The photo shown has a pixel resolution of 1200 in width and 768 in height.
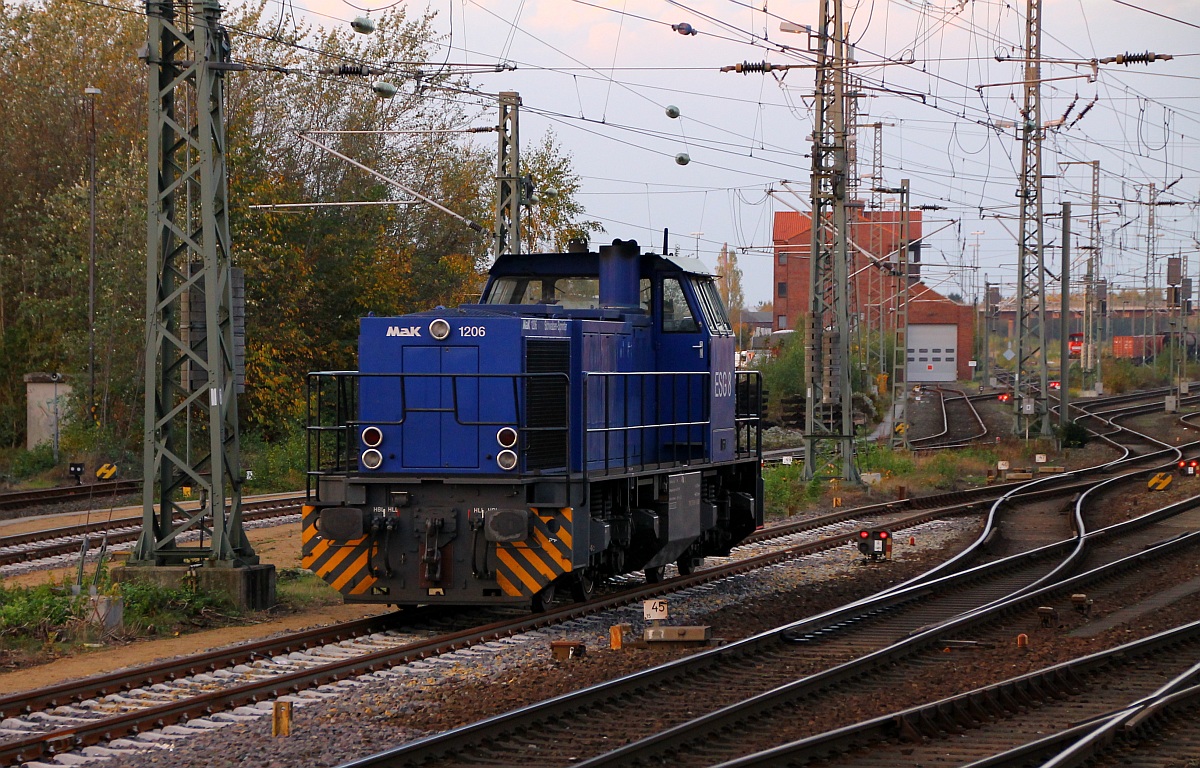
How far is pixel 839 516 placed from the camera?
21125 millimetres

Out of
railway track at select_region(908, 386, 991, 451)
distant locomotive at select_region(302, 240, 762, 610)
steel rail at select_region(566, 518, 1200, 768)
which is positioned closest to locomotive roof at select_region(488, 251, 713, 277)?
distant locomotive at select_region(302, 240, 762, 610)

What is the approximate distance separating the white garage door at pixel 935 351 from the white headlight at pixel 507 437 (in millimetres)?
79470

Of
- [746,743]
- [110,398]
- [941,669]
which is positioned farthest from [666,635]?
[110,398]

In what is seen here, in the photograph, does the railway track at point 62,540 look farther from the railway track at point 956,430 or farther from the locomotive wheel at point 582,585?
the railway track at point 956,430

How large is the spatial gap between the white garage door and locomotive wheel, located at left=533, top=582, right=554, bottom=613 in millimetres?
78682

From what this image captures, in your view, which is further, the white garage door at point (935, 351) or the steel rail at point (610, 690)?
the white garage door at point (935, 351)

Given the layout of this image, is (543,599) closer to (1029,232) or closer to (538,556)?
(538,556)

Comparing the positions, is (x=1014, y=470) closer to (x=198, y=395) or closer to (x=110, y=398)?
(x=110, y=398)

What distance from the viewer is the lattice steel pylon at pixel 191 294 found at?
11633mm

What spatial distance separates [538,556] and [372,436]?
1.80 m

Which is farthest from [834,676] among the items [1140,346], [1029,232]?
[1140,346]

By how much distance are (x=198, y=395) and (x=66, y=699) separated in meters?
4.06

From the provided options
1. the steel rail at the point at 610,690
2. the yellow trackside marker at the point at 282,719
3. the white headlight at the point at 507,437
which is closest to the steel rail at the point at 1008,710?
the steel rail at the point at 610,690

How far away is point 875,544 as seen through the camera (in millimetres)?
16375
